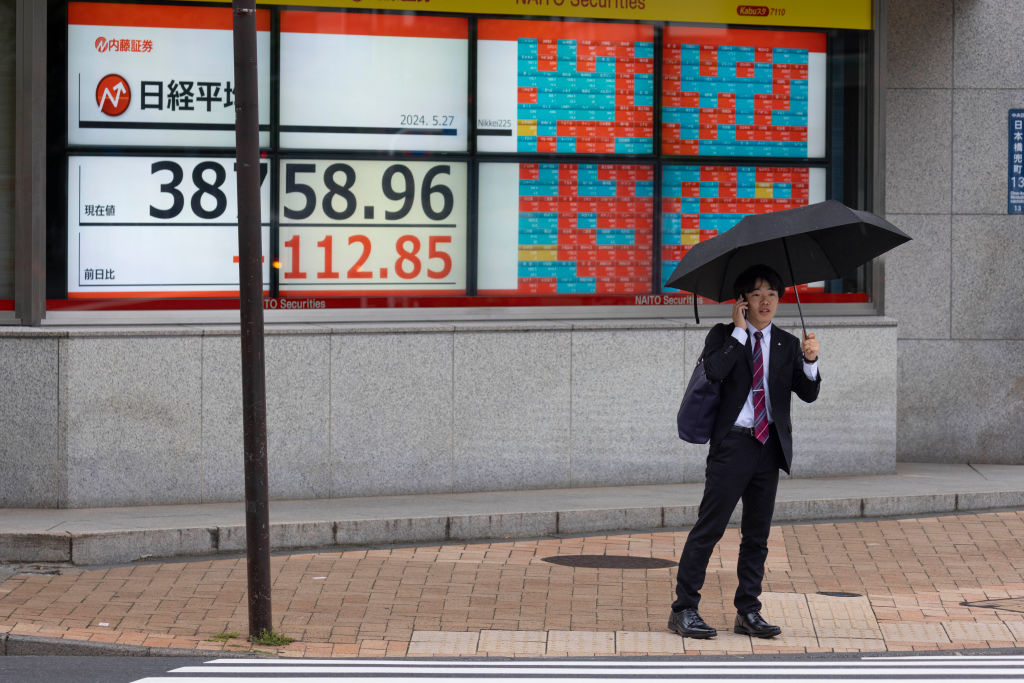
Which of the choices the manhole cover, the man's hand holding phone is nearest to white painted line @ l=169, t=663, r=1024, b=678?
the man's hand holding phone

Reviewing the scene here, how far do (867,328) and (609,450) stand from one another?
226 centimetres

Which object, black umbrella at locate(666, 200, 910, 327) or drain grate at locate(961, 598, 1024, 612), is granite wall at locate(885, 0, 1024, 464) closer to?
drain grate at locate(961, 598, 1024, 612)

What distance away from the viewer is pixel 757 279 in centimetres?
727

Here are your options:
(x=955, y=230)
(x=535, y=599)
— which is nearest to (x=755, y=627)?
(x=535, y=599)

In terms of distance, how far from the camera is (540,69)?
11602mm

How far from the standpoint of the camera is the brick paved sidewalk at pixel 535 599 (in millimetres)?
7230

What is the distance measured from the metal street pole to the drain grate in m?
3.66

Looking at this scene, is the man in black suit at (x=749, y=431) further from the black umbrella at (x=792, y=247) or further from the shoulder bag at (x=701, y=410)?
→ the black umbrella at (x=792, y=247)

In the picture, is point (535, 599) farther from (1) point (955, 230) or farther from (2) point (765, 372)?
(1) point (955, 230)

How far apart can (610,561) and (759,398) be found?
92.2 inches

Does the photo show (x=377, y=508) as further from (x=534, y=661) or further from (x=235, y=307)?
(x=534, y=661)

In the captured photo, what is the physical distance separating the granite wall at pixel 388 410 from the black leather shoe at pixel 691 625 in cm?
404

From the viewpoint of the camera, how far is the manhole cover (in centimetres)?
911

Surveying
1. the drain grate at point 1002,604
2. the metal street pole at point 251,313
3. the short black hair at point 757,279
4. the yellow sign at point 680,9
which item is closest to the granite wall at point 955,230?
the yellow sign at point 680,9
